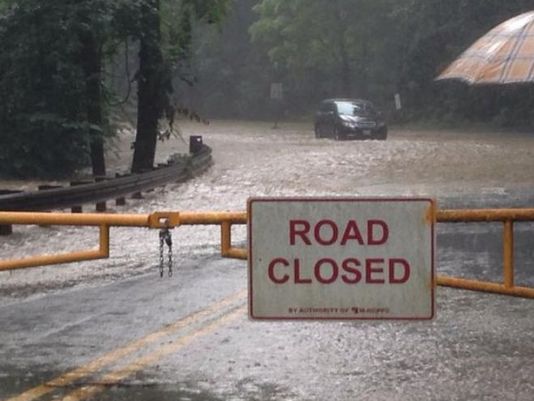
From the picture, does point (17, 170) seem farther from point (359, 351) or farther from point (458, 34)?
point (458, 34)

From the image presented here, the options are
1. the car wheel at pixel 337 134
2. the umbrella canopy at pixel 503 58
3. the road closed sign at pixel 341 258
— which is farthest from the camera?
the car wheel at pixel 337 134

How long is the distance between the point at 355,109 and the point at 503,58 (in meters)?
41.8

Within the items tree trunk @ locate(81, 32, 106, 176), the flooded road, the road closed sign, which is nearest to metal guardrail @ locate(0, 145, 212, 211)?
the flooded road

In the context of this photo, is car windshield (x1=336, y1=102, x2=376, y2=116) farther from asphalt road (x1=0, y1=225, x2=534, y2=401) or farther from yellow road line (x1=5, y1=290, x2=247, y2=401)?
yellow road line (x1=5, y1=290, x2=247, y2=401)

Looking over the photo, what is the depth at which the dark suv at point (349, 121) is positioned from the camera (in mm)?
50281

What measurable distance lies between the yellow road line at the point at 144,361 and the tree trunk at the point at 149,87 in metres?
18.7

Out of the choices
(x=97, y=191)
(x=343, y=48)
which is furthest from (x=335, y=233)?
(x=343, y=48)

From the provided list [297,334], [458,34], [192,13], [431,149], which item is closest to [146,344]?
[297,334]


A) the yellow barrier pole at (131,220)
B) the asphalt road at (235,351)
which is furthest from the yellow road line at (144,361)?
the yellow barrier pole at (131,220)

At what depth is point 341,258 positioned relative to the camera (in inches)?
267

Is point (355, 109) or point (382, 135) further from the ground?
point (355, 109)

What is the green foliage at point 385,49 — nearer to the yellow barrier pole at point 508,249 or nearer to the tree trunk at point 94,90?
the tree trunk at point 94,90

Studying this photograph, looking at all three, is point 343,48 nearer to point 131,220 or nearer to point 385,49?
point 385,49

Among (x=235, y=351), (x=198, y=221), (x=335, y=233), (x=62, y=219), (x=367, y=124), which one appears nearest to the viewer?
(x=335, y=233)
